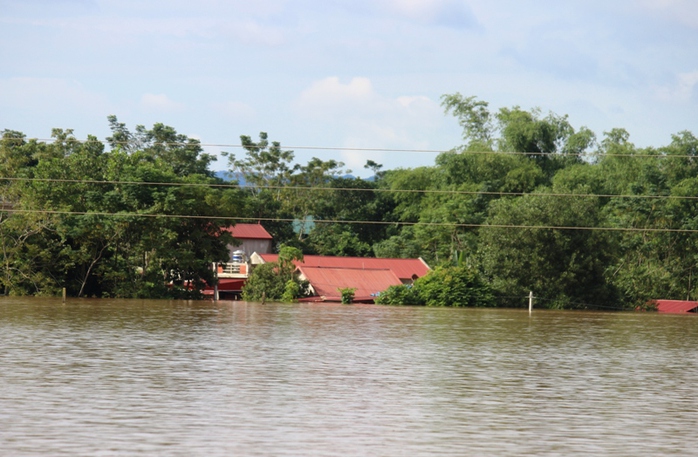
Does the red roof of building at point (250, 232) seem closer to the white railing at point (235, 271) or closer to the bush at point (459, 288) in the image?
the white railing at point (235, 271)

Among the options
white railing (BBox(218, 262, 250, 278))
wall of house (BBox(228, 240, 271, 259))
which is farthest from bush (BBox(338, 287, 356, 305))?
wall of house (BBox(228, 240, 271, 259))

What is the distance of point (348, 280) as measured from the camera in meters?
59.3

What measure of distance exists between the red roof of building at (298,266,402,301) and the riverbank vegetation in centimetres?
291

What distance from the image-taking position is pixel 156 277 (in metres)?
51.1

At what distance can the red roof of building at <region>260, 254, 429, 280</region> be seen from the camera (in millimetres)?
61500

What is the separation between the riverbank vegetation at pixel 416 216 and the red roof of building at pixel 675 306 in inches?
38.6

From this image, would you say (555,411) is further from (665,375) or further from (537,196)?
(537,196)

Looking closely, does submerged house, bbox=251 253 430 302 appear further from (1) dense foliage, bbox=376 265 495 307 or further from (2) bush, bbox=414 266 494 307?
(2) bush, bbox=414 266 494 307

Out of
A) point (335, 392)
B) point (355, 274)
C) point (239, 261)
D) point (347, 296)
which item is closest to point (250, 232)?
point (239, 261)

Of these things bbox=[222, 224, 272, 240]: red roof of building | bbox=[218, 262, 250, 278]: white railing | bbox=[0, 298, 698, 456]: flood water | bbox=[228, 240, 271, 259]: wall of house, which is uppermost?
bbox=[222, 224, 272, 240]: red roof of building

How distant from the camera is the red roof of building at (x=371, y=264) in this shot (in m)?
61.5

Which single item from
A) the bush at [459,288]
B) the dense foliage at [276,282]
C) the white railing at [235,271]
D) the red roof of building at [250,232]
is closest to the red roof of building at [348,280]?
the dense foliage at [276,282]

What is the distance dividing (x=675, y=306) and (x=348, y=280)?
19.9 metres

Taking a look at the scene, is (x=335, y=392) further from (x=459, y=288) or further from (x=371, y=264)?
(x=371, y=264)
